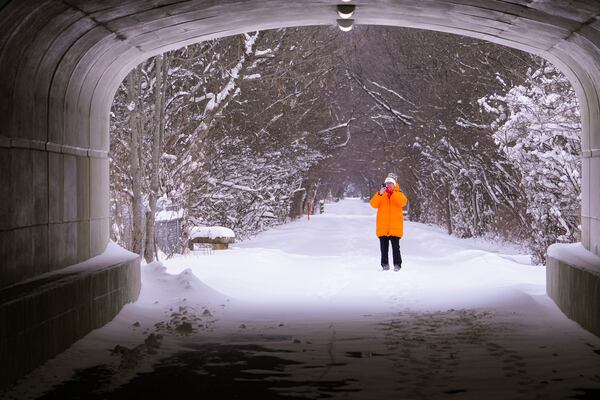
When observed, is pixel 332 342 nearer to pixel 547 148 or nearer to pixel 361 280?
pixel 361 280

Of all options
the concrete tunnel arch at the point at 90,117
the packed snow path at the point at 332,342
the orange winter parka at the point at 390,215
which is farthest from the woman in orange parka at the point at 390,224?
the concrete tunnel arch at the point at 90,117

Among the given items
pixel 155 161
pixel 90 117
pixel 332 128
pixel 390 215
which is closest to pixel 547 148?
pixel 390 215

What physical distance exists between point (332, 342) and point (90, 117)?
13.5ft

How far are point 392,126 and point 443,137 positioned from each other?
32.3ft

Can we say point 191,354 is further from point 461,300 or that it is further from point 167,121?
point 167,121

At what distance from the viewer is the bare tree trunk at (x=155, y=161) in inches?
727

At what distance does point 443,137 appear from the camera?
1092 inches

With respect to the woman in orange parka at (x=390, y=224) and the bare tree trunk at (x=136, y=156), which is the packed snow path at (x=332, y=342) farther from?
the bare tree trunk at (x=136, y=156)

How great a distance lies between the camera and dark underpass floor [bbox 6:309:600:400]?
6.82 metres

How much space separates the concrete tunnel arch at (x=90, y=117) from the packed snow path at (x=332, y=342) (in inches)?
14.4

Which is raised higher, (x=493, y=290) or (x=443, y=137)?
(x=443, y=137)

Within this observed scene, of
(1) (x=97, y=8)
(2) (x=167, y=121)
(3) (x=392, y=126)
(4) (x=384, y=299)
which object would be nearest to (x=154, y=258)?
(2) (x=167, y=121)

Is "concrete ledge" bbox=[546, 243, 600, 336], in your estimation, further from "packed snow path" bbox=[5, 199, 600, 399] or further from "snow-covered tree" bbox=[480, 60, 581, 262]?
"snow-covered tree" bbox=[480, 60, 581, 262]

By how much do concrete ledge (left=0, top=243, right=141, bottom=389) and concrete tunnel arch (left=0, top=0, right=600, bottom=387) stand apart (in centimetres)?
1
